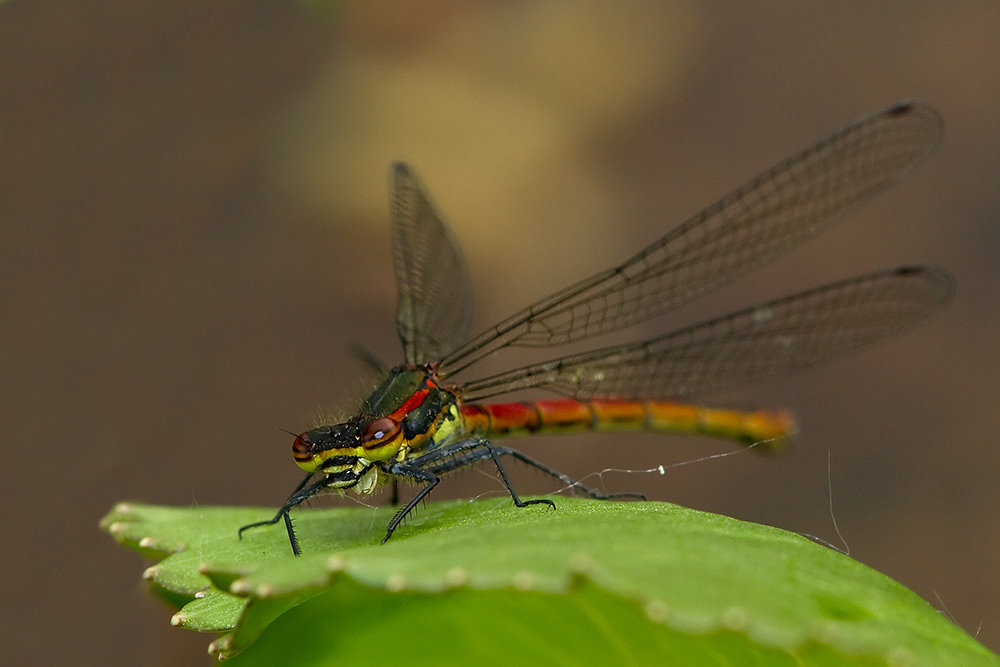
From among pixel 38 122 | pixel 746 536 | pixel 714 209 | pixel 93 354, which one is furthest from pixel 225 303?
pixel 746 536

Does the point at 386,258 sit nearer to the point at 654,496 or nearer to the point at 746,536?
the point at 654,496

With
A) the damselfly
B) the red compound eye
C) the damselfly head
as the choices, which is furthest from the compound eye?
the damselfly

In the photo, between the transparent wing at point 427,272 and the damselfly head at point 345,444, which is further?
the transparent wing at point 427,272

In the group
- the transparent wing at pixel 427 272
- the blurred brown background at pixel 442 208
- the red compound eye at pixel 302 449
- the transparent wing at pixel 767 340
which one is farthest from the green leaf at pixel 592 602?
the blurred brown background at pixel 442 208

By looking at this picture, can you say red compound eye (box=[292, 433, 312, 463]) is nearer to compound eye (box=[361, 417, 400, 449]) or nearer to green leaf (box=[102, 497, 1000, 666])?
compound eye (box=[361, 417, 400, 449])

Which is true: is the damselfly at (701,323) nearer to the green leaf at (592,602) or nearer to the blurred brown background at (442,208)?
the green leaf at (592,602)

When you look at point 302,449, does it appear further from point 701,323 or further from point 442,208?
point 442,208

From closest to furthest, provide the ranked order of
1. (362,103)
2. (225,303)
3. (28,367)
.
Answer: (28,367) → (225,303) → (362,103)
